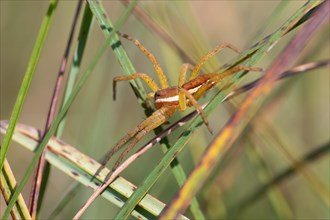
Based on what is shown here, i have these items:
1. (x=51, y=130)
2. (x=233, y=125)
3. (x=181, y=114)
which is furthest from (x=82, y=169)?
(x=181, y=114)

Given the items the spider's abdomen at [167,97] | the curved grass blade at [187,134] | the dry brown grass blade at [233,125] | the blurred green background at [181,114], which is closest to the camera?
the dry brown grass blade at [233,125]

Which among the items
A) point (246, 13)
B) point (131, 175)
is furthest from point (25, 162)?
point (246, 13)

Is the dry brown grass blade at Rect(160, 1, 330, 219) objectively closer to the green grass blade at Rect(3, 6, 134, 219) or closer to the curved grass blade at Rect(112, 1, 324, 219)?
the curved grass blade at Rect(112, 1, 324, 219)

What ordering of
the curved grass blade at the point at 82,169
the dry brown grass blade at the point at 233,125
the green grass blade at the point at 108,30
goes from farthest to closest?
the green grass blade at the point at 108,30
the curved grass blade at the point at 82,169
the dry brown grass blade at the point at 233,125

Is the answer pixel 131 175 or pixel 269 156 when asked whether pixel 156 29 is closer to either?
→ pixel 131 175

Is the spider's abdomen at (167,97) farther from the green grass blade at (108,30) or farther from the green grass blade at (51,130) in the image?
the green grass blade at (51,130)

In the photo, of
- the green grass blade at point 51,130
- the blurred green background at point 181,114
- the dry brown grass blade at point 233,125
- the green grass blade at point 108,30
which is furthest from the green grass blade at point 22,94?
the blurred green background at point 181,114

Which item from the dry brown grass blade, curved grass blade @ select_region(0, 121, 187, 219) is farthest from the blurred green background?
the dry brown grass blade
